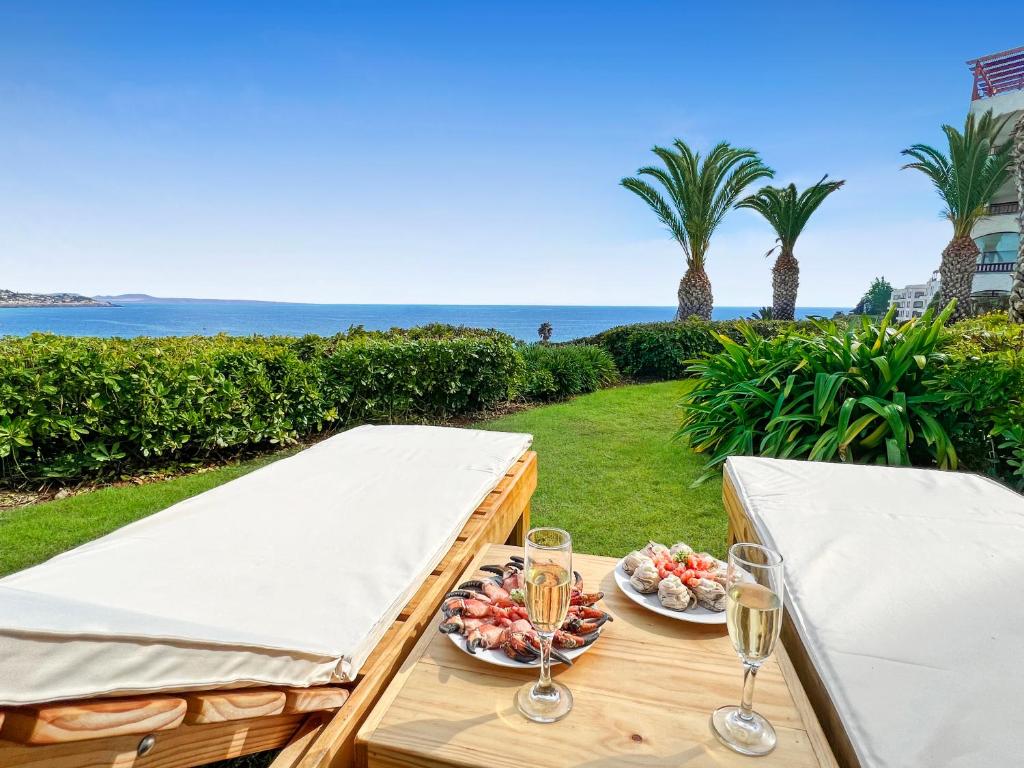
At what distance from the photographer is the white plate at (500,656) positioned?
1235 millimetres

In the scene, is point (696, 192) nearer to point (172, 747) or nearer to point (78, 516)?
point (78, 516)

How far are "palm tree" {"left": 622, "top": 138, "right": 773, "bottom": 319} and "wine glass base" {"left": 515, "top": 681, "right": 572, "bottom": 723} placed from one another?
44.3 ft

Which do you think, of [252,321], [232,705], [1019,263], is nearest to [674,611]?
[232,705]

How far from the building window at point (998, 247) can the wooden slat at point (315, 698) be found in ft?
105

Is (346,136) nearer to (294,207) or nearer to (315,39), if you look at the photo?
(315,39)

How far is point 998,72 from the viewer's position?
19.4 meters

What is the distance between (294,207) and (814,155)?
74.7 feet

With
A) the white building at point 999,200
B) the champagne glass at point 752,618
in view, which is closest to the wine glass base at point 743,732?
the champagne glass at point 752,618

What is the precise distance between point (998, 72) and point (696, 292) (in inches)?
744

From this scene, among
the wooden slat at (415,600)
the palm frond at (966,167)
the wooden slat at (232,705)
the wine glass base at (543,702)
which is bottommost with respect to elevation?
the wine glass base at (543,702)

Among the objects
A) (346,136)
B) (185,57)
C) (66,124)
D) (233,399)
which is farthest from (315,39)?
(233,399)

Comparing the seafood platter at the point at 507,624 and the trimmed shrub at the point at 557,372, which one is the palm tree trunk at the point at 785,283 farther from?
the seafood platter at the point at 507,624

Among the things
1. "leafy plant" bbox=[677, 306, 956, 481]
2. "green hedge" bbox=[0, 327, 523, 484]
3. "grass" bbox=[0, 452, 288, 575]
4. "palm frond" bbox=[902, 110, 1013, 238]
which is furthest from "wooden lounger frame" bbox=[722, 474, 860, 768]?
"palm frond" bbox=[902, 110, 1013, 238]

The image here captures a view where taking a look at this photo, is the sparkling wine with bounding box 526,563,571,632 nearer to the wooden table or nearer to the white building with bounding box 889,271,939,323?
the wooden table
